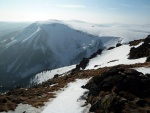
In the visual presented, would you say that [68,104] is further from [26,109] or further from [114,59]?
[114,59]

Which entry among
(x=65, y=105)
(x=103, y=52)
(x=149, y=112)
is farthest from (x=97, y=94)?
(x=103, y=52)

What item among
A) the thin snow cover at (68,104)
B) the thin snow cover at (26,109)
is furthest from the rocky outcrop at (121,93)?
the thin snow cover at (26,109)

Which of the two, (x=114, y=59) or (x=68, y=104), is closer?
(x=68, y=104)

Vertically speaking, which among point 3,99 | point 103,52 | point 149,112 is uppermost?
point 149,112

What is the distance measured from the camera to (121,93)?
2869 cm

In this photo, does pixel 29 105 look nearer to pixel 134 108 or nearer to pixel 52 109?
pixel 52 109

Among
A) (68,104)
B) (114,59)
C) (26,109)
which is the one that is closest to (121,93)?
(68,104)

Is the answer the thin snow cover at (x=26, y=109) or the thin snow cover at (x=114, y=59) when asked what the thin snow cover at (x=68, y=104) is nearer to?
the thin snow cover at (x=26, y=109)

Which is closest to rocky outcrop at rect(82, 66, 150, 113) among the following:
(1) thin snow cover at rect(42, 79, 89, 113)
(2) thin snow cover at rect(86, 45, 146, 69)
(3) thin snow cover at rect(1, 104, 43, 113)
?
(1) thin snow cover at rect(42, 79, 89, 113)

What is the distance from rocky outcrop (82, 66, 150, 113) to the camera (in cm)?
2488

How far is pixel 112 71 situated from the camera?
35.3 m

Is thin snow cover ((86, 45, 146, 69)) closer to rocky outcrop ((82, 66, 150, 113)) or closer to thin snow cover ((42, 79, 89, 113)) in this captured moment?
thin snow cover ((42, 79, 89, 113))

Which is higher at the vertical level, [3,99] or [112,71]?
[112,71]

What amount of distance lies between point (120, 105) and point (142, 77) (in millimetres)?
8191
